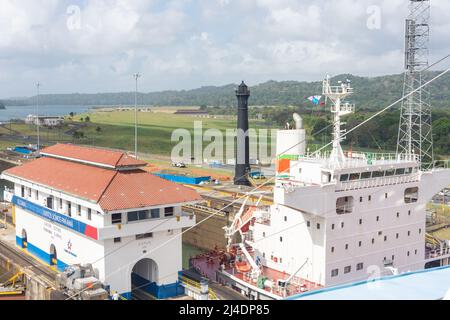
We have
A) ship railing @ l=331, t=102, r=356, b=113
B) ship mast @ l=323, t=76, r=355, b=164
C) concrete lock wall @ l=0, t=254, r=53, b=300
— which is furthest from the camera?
ship railing @ l=331, t=102, r=356, b=113

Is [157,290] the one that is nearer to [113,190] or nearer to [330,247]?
[113,190]

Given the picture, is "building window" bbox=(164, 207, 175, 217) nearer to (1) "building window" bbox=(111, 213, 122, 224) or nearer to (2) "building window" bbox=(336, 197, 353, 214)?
(1) "building window" bbox=(111, 213, 122, 224)

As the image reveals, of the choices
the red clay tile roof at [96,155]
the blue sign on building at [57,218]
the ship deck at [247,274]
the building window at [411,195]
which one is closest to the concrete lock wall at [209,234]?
the ship deck at [247,274]

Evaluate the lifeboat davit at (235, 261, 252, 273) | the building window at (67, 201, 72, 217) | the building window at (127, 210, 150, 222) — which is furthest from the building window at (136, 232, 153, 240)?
the lifeboat davit at (235, 261, 252, 273)

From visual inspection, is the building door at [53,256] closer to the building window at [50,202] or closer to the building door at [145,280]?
the building window at [50,202]
